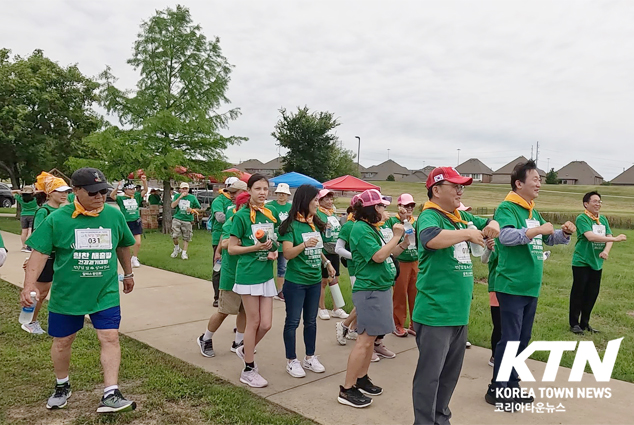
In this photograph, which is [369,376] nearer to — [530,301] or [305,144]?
[530,301]

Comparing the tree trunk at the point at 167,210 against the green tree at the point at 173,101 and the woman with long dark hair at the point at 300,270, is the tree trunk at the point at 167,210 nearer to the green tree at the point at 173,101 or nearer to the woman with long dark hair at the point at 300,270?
the green tree at the point at 173,101

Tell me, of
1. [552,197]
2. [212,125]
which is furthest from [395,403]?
[552,197]

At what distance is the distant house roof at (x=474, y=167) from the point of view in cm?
10012

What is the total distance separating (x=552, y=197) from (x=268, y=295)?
55.6m

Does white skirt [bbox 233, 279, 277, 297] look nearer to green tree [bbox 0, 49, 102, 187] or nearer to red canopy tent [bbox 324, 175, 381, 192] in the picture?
red canopy tent [bbox 324, 175, 381, 192]

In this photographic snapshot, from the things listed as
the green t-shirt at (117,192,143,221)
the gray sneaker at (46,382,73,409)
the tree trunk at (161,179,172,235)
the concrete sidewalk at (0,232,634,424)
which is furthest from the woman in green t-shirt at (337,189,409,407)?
the tree trunk at (161,179,172,235)

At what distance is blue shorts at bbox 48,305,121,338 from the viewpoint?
12.3 feet

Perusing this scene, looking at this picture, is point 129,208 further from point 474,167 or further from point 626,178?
point 626,178

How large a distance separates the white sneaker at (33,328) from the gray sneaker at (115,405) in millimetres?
2672

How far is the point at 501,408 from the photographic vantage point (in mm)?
4027

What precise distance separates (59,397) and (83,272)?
111 centimetres

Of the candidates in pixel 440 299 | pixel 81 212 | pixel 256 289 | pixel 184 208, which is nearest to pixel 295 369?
pixel 256 289

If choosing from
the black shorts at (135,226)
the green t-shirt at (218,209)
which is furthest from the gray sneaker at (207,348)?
the black shorts at (135,226)

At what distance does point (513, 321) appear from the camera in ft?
13.1
